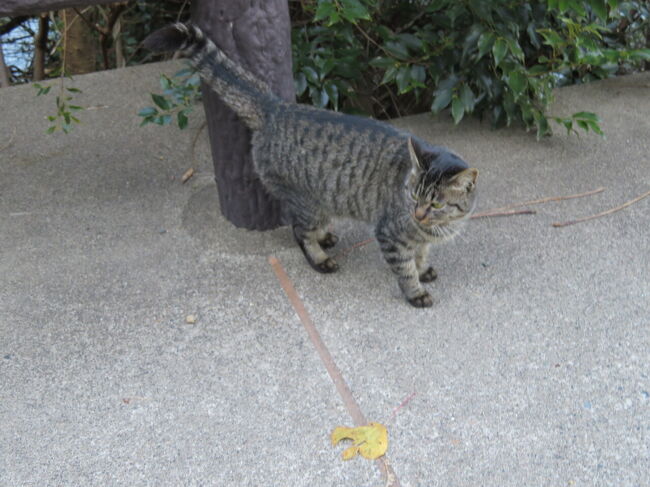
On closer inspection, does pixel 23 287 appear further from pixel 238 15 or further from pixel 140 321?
pixel 238 15

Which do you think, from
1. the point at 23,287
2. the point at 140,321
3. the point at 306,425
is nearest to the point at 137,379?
the point at 140,321

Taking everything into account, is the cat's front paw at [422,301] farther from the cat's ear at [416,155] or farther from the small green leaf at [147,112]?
the small green leaf at [147,112]

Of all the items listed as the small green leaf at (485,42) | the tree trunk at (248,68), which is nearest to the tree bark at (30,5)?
the tree trunk at (248,68)

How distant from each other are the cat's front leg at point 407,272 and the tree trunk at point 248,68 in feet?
2.91

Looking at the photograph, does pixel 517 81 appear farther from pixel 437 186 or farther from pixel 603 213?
pixel 437 186

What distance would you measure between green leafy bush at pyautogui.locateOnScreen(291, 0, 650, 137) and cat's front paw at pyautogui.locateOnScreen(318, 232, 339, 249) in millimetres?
1061

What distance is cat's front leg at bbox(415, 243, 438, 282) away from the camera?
10.5ft

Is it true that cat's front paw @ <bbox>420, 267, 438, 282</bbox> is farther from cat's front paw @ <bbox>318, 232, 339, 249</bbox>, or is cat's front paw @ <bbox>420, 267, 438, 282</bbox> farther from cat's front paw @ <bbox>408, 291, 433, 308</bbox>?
cat's front paw @ <bbox>318, 232, 339, 249</bbox>

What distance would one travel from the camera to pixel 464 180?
8.94 feet

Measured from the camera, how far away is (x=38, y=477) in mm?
2301

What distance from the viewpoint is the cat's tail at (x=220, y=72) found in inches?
116

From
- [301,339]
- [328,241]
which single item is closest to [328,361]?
[301,339]

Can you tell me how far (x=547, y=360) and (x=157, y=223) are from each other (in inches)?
87.7

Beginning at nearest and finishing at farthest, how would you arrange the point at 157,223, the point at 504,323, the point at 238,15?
the point at 504,323
the point at 238,15
the point at 157,223
